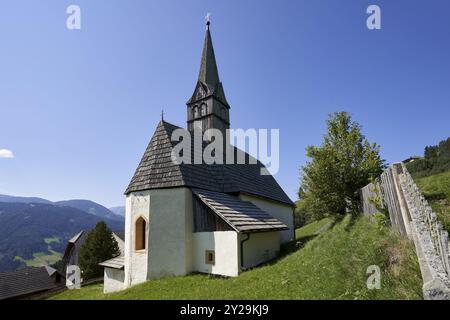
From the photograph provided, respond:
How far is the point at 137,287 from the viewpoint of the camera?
37.4 ft

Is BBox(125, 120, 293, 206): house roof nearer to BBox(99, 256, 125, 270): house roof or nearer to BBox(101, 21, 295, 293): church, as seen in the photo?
BBox(101, 21, 295, 293): church

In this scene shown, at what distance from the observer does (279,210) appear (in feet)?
73.6

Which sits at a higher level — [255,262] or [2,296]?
[255,262]

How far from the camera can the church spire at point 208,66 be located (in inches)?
917

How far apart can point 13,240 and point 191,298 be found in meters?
243

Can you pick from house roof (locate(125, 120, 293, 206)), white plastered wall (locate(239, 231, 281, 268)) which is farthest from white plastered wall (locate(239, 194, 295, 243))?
white plastered wall (locate(239, 231, 281, 268))

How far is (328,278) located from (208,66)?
2175 centimetres

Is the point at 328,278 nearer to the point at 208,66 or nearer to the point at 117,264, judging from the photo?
the point at 117,264

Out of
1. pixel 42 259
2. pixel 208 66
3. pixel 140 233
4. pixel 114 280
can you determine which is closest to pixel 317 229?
pixel 140 233

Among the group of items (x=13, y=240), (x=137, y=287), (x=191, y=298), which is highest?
(x=191, y=298)

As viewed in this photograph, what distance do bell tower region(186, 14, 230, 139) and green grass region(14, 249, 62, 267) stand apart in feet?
540

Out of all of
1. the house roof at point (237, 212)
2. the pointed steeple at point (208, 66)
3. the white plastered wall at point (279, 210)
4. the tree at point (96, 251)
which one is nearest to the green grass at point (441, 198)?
the house roof at point (237, 212)
